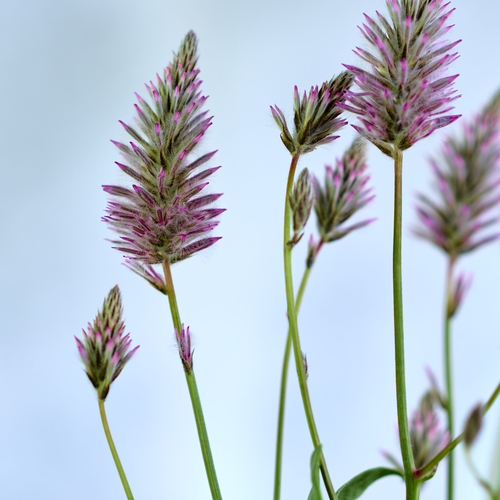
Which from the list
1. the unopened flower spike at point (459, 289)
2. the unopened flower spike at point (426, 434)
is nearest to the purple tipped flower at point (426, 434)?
the unopened flower spike at point (426, 434)

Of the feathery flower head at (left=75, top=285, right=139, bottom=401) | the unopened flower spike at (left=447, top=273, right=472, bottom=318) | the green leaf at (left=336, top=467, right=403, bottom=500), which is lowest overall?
the green leaf at (left=336, top=467, right=403, bottom=500)

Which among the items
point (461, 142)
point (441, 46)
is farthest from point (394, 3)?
point (461, 142)

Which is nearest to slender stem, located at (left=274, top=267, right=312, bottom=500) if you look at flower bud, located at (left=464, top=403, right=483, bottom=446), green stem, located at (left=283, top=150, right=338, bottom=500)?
green stem, located at (left=283, top=150, right=338, bottom=500)

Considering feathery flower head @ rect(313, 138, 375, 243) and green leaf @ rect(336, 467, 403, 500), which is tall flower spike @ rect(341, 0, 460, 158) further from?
green leaf @ rect(336, 467, 403, 500)

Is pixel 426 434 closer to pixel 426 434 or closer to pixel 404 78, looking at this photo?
pixel 426 434

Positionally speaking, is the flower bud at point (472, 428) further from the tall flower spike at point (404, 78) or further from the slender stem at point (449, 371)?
the tall flower spike at point (404, 78)

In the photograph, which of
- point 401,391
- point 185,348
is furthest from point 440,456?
point 185,348
